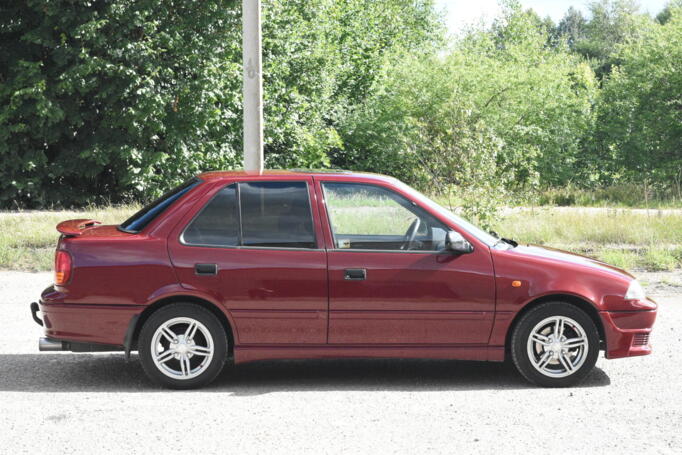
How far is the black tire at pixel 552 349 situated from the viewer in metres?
6.41

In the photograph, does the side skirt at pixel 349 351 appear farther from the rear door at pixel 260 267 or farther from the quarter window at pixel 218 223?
the quarter window at pixel 218 223

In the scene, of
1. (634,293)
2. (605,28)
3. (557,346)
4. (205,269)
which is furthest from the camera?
(605,28)

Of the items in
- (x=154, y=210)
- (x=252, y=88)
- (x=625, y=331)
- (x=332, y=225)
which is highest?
(x=252, y=88)

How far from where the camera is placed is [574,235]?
14.8 m

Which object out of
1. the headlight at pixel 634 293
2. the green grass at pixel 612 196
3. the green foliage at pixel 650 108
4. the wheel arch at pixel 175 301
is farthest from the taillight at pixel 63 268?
the green foliage at pixel 650 108

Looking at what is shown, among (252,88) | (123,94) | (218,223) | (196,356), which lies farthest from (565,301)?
(123,94)

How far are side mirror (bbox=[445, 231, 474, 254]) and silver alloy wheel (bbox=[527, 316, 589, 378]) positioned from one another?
0.72 meters

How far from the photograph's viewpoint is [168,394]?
6242 mm

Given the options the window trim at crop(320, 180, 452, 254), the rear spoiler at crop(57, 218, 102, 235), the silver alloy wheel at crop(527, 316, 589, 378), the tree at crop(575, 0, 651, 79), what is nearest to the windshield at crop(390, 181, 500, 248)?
the window trim at crop(320, 180, 452, 254)

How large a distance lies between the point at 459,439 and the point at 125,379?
270 centimetres

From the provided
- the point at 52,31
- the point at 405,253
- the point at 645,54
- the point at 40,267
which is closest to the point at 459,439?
the point at 405,253

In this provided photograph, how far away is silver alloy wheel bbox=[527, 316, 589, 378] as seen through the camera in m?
6.43

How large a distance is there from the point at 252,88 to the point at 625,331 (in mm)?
6261

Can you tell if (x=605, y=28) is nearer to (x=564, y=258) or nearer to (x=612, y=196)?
(x=612, y=196)
